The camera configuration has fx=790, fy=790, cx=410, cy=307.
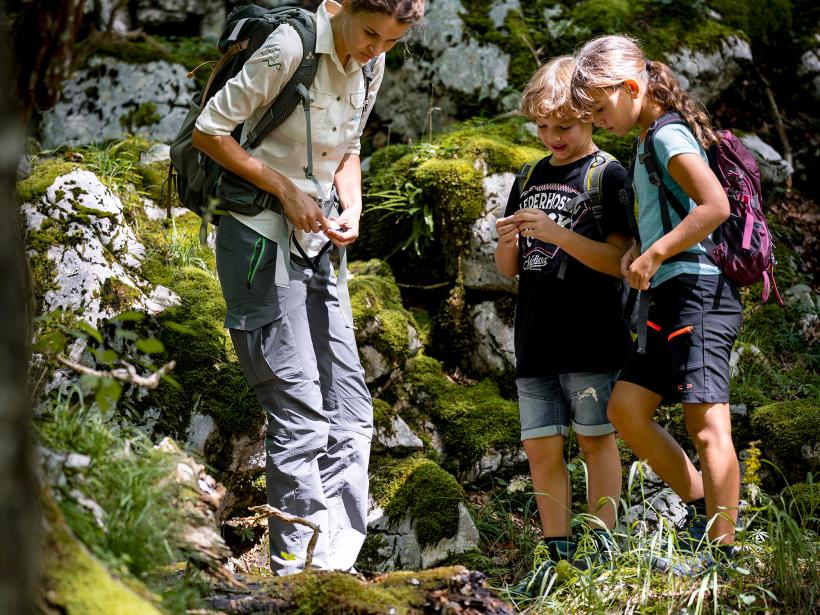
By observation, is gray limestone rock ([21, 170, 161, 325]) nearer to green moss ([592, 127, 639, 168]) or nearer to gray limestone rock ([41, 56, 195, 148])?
gray limestone rock ([41, 56, 195, 148])

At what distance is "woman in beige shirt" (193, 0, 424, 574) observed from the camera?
3357 mm

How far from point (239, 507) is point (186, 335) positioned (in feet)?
3.60

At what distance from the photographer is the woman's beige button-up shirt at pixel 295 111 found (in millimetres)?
3338

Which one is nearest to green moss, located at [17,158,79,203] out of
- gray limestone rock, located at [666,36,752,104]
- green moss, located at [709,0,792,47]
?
gray limestone rock, located at [666,36,752,104]

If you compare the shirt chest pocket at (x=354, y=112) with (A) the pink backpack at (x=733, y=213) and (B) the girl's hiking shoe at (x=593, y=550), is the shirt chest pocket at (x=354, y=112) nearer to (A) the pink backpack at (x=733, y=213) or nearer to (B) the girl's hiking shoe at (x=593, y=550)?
(A) the pink backpack at (x=733, y=213)

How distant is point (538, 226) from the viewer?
379cm

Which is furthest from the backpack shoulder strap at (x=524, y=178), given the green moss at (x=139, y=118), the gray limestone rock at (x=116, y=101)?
the green moss at (x=139, y=118)

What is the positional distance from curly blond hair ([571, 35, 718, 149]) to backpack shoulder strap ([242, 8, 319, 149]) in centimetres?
125

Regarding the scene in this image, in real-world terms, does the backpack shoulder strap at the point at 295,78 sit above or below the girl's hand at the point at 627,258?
above

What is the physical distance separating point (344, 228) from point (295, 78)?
2.36 feet

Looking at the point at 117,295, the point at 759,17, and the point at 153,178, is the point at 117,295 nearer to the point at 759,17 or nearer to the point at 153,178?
the point at 153,178

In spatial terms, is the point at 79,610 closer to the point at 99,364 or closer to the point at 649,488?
the point at 99,364

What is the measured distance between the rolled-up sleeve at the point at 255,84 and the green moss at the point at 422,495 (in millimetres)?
2532

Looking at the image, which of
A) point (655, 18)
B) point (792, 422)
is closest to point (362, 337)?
point (792, 422)
